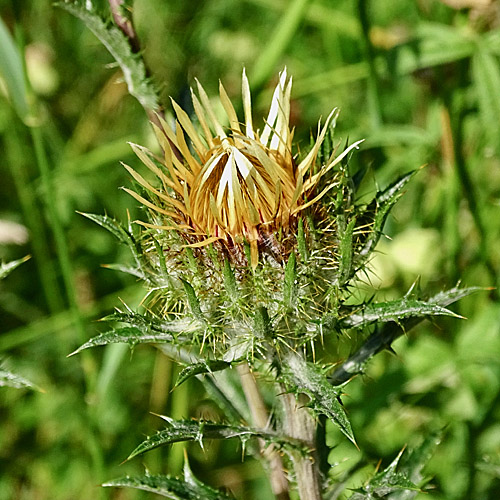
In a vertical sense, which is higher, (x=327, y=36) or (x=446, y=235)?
(x=327, y=36)

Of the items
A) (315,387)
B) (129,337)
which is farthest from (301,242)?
(129,337)

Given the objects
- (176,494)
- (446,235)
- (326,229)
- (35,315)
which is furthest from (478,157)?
(35,315)

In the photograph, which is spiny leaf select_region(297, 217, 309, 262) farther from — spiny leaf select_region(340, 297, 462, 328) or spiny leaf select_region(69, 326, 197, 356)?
spiny leaf select_region(69, 326, 197, 356)

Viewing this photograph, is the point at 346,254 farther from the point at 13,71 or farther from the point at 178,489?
the point at 13,71

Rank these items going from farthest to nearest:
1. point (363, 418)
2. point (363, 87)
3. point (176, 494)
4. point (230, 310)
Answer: point (363, 87) < point (363, 418) < point (176, 494) < point (230, 310)

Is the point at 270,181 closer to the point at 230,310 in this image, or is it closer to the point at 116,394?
the point at 230,310
